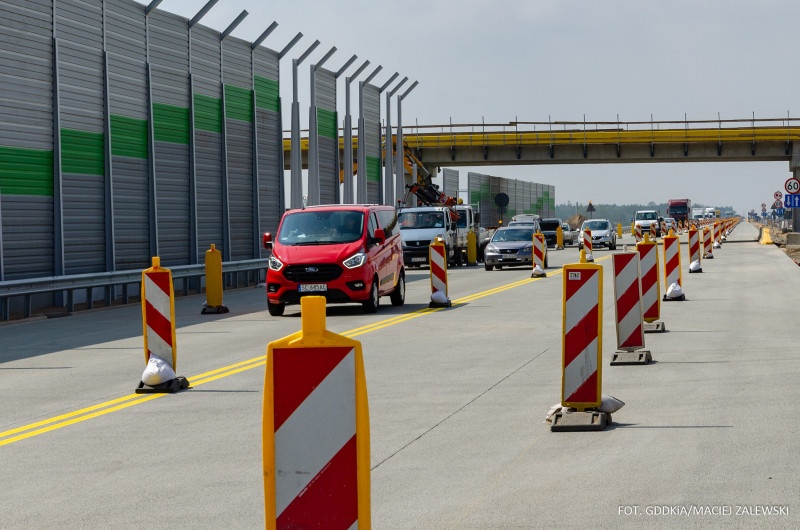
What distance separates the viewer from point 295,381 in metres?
4.66

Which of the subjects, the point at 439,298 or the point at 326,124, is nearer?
the point at 439,298

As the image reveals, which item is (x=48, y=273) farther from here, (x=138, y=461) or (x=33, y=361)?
(x=138, y=461)

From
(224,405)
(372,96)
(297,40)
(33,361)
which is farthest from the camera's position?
(372,96)

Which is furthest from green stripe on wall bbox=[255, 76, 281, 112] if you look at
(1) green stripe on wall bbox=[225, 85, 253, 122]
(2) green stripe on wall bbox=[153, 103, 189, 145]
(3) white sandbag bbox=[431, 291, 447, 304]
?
(3) white sandbag bbox=[431, 291, 447, 304]

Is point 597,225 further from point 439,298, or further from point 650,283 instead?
point 650,283

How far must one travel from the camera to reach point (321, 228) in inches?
933

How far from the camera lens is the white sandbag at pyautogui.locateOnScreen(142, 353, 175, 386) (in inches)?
475

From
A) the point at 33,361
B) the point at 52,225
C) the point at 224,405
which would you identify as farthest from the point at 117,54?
the point at 224,405

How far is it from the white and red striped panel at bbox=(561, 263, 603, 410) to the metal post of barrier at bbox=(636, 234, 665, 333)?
234 inches

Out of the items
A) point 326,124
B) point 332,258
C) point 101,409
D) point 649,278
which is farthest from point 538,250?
point 101,409

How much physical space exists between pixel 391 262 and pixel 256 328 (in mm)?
5002

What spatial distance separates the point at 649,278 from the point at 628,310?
330 centimetres

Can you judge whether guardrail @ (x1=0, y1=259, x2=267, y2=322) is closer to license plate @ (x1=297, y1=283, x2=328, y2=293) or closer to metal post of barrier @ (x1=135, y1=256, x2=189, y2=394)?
license plate @ (x1=297, y1=283, x2=328, y2=293)

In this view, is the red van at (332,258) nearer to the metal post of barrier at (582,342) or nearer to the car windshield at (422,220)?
the metal post of barrier at (582,342)
